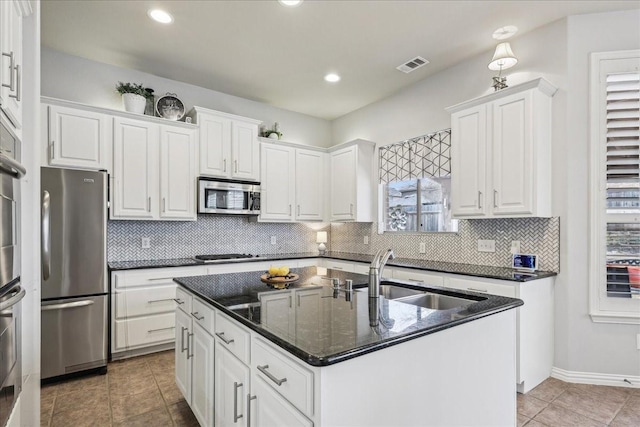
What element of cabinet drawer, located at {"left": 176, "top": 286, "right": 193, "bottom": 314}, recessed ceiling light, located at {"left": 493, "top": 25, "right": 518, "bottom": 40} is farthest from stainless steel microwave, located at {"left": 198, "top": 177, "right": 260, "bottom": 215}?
recessed ceiling light, located at {"left": 493, "top": 25, "right": 518, "bottom": 40}

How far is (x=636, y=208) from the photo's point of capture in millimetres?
2604

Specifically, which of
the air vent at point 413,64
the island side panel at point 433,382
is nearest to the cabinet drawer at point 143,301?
the island side panel at point 433,382

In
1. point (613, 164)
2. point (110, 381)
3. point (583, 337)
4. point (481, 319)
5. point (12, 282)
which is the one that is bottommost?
point (110, 381)

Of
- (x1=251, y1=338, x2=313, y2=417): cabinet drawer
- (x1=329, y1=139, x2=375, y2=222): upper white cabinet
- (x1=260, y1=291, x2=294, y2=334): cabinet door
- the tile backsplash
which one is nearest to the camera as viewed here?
(x1=251, y1=338, x2=313, y2=417): cabinet drawer

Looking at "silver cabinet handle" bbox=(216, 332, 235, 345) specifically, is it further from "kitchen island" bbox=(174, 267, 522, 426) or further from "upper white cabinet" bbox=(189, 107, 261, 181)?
"upper white cabinet" bbox=(189, 107, 261, 181)

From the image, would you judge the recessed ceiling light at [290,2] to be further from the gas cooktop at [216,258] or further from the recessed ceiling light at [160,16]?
the gas cooktop at [216,258]

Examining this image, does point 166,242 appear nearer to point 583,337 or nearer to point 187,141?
point 187,141

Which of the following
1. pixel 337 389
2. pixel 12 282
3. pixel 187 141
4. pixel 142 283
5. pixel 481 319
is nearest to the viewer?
pixel 337 389

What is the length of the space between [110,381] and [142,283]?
853 millimetres

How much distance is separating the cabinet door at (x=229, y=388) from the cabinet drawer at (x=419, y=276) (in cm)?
198

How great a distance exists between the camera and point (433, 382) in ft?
4.19

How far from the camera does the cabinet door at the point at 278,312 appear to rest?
1.24 meters

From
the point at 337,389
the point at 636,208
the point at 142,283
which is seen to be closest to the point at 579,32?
the point at 636,208

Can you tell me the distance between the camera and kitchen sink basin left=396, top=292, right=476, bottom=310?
179cm
